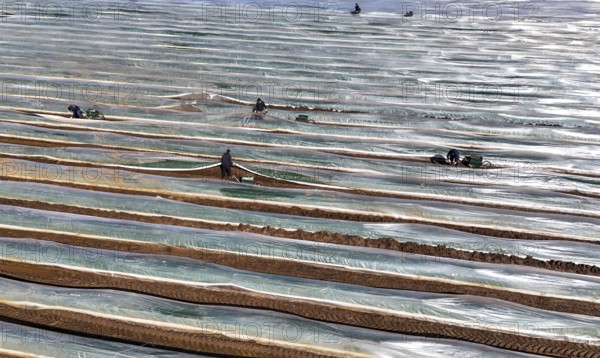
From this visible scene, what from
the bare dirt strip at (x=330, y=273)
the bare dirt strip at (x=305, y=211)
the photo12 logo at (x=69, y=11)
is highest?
the photo12 logo at (x=69, y=11)

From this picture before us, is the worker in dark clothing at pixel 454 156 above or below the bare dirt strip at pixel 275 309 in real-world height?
above

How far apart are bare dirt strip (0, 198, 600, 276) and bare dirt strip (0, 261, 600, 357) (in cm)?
129

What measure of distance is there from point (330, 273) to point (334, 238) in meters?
0.92

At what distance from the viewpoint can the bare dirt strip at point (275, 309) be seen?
657 centimetres

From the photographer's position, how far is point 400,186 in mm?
10109

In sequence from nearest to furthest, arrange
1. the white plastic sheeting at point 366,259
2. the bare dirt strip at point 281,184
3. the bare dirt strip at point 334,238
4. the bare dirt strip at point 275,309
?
the bare dirt strip at point 275,309 → the white plastic sheeting at point 366,259 → the bare dirt strip at point 334,238 → the bare dirt strip at point 281,184

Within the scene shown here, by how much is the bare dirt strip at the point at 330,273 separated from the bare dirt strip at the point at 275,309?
2.01 ft

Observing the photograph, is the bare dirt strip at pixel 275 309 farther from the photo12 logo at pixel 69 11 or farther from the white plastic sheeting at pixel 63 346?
Answer: the photo12 logo at pixel 69 11

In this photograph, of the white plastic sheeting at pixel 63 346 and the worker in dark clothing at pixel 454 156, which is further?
the worker in dark clothing at pixel 454 156

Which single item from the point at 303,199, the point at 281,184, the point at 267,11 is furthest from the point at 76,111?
the point at 267,11

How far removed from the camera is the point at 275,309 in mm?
7031

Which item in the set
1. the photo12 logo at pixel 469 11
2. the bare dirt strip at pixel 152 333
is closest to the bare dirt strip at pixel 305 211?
the bare dirt strip at pixel 152 333

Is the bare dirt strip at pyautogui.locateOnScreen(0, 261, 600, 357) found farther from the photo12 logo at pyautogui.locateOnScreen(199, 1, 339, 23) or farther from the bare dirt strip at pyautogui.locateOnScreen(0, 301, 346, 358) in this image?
the photo12 logo at pyautogui.locateOnScreen(199, 1, 339, 23)

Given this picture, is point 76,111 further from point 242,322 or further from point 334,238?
point 242,322
